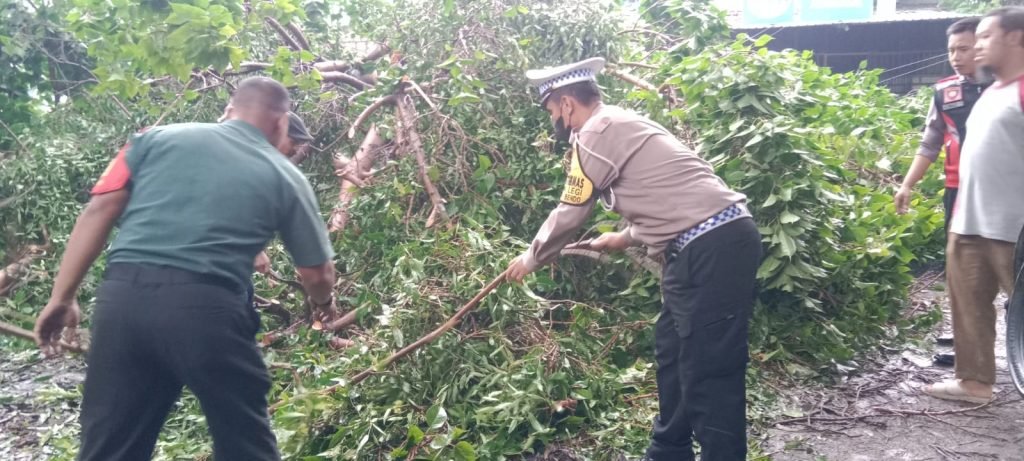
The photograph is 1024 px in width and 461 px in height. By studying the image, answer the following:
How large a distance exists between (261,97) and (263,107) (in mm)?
Answer: 37

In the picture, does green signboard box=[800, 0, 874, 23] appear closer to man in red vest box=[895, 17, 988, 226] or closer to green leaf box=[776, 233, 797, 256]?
man in red vest box=[895, 17, 988, 226]

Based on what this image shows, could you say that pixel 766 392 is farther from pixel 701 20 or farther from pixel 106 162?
pixel 106 162

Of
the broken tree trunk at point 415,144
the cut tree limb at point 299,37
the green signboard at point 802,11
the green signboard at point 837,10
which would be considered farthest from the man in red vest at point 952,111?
the green signboard at point 837,10

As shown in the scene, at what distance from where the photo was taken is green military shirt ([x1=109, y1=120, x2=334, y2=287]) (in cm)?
220

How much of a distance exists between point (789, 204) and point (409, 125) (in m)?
2.62

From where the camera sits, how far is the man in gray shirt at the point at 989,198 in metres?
3.13

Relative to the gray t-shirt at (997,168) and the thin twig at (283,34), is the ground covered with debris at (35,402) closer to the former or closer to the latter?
the thin twig at (283,34)

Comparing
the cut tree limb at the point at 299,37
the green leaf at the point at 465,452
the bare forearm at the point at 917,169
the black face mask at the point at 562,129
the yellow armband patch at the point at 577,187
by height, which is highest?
the cut tree limb at the point at 299,37

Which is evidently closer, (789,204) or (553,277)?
(789,204)

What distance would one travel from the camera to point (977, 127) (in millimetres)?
3258

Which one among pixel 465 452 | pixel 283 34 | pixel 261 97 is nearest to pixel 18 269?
pixel 283 34

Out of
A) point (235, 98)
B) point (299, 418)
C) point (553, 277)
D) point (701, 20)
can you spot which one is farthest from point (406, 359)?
point (701, 20)

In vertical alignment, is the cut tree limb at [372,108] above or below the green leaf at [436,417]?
above

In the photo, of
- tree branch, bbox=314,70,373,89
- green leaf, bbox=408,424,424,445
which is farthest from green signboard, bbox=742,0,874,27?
green leaf, bbox=408,424,424,445
